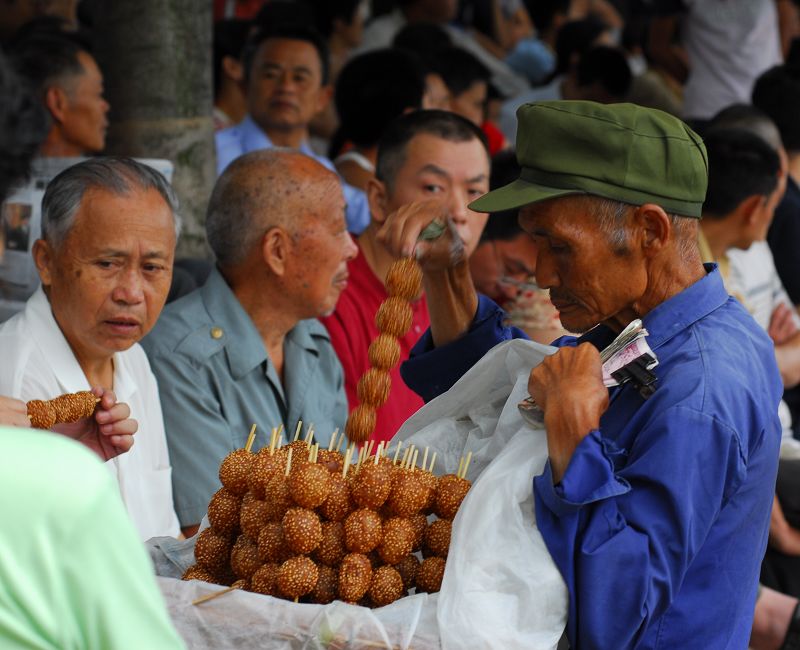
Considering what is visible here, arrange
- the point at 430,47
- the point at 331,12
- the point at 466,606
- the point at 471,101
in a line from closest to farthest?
the point at 466,606 → the point at 471,101 → the point at 430,47 → the point at 331,12

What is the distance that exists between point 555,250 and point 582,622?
2.54 ft

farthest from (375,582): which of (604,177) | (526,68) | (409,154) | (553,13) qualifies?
(553,13)

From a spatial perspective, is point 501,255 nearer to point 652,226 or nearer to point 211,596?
point 652,226

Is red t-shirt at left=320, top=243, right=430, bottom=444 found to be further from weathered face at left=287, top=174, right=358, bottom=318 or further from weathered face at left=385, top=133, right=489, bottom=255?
weathered face at left=287, top=174, right=358, bottom=318

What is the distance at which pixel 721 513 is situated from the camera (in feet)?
7.52

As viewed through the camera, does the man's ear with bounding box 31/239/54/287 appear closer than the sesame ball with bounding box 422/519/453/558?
No

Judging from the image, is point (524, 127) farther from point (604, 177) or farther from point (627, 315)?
point (627, 315)

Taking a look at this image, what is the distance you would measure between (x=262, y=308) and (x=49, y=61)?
5.99 feet

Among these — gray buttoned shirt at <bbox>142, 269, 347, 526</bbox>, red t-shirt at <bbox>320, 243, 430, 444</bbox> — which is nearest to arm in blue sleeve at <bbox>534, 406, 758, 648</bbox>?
gray buttoned shirt at <bbox>142, 269, 347, 526</bbox>

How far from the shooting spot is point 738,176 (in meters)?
5.12

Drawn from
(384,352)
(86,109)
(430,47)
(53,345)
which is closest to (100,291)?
(53,345)

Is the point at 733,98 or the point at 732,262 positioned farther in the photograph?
the point at 733,98

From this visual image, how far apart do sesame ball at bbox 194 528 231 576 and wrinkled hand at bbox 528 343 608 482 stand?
0.73 meters

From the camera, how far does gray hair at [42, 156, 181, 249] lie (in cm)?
336
